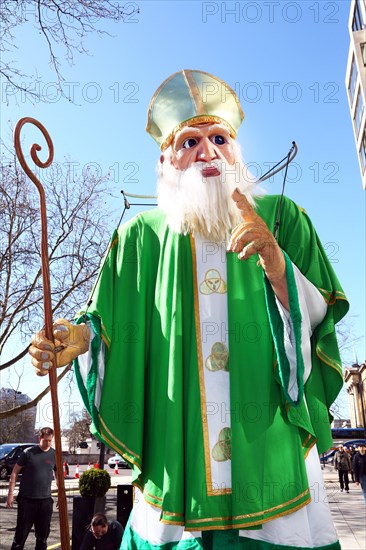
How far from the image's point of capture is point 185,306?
2885 mm

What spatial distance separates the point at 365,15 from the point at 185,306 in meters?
36.2

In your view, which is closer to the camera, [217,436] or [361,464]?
[217,436]

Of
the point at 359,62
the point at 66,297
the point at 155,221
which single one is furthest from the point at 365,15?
the point at 155,221

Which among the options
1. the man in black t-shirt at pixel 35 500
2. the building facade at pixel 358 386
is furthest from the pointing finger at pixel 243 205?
the building facade at pixel 358 386

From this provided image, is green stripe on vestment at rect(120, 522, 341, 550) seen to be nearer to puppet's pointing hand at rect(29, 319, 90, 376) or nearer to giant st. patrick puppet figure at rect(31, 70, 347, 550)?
giant st. patrick puppet figure at rect(31, 70, 347, 550)

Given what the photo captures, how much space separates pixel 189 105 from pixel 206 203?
0.77 m

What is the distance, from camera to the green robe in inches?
95.5

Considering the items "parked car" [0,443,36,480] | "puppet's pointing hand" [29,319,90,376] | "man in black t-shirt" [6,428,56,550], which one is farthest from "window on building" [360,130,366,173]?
"puppet's pointing hand" [29,319,90,376]

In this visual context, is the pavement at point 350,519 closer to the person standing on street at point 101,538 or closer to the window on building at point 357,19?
the person standing on street at point 101,538

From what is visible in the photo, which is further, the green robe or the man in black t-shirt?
the man in black t-shirt

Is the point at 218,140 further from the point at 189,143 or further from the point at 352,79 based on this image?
the point at 352,79

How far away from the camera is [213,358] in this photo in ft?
8.96

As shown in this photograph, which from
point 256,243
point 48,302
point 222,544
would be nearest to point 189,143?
point 256,243

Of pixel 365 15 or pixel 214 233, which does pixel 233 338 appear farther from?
pixel 365 15
